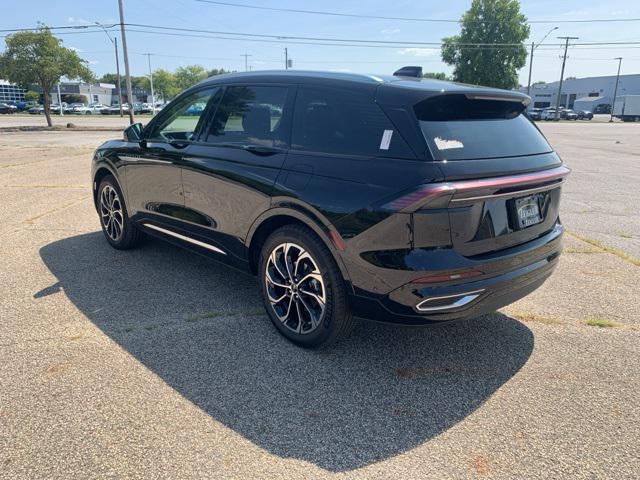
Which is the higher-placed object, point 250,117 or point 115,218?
point 250,117

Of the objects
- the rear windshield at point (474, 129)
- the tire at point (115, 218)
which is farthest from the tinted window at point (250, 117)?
the tire at point (115, 218)

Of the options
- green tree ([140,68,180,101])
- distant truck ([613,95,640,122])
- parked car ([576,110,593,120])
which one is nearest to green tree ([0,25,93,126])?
parked car ([576,110,593,120])

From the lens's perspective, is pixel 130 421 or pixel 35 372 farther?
pixel 35 372

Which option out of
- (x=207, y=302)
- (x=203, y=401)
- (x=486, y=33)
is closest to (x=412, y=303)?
(x=203, y=401)

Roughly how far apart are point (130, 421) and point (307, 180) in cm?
171

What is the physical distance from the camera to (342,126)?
3.09 metres

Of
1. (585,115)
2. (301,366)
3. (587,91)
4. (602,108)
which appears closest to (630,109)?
(585,115)

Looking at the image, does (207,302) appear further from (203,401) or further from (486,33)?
(486,33)

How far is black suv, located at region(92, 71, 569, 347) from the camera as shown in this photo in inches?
106

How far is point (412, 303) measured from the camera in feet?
8.96

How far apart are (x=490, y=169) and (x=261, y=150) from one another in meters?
1.57

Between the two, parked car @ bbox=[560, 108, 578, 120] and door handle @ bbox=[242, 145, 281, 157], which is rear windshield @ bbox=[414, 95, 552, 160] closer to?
door handle @ bbox=[242, 145, 281, 157]

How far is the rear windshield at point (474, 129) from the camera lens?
280 centimetres

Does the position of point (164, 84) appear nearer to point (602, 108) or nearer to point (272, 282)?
point (602, 108)
